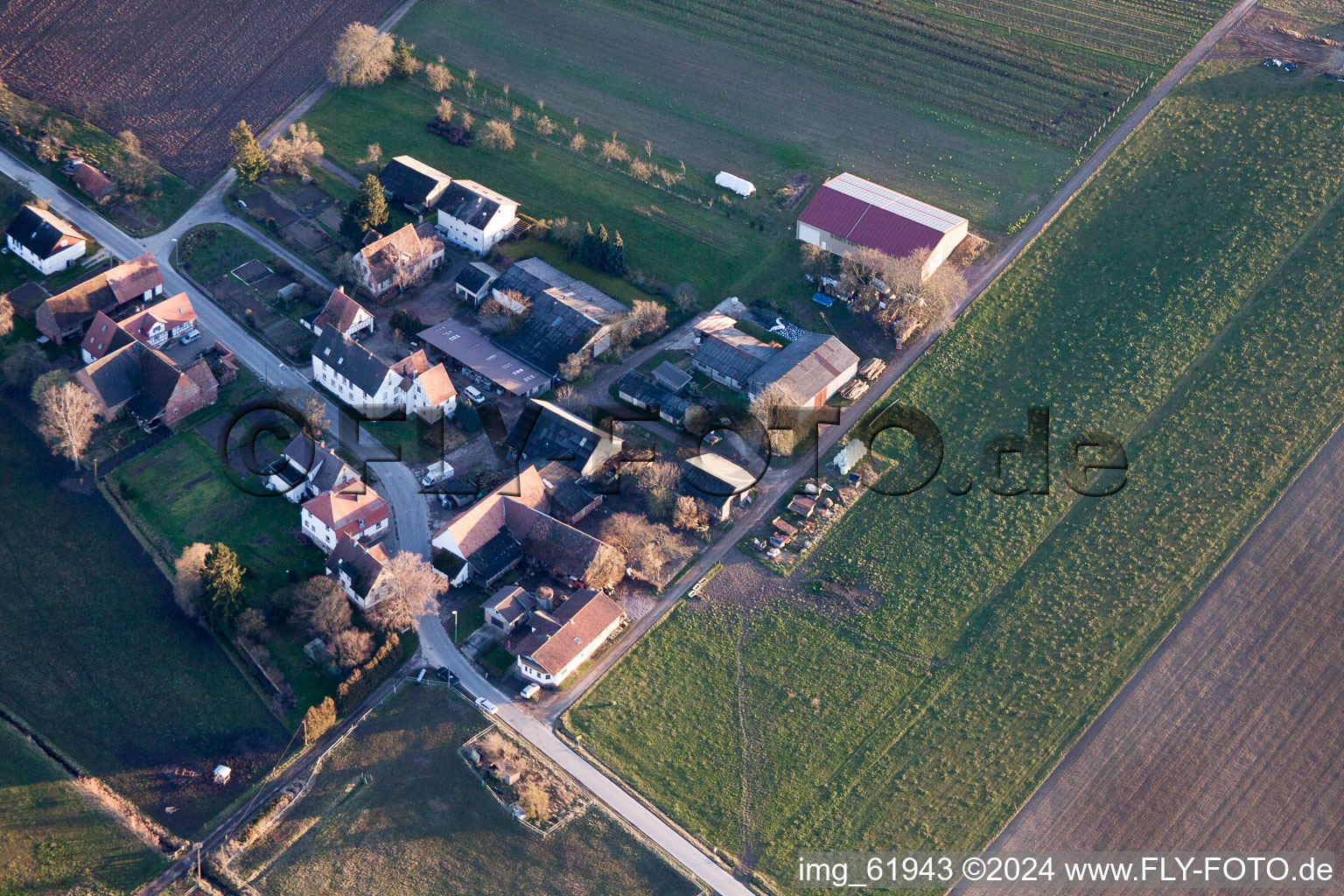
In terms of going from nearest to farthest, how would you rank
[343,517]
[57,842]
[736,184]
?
1. [57,842]
2. [343,517]
3. [736,184]

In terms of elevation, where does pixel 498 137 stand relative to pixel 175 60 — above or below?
above

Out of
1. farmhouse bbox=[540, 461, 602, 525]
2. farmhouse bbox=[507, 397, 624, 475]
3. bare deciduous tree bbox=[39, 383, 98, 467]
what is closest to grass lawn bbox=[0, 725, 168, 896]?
bare deciduous tree bbox=[39, 383, 98, 467]

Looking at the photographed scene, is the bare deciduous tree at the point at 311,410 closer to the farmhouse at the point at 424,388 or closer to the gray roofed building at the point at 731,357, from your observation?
the farmhouse at the point at 424,388

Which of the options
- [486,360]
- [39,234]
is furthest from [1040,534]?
[39,234]

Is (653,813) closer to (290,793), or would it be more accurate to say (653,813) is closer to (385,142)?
(290,793)

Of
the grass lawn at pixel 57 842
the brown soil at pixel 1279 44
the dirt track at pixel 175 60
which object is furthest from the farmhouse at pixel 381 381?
the brown soil at pixel 1279 44

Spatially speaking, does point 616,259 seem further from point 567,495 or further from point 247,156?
point 247,156
